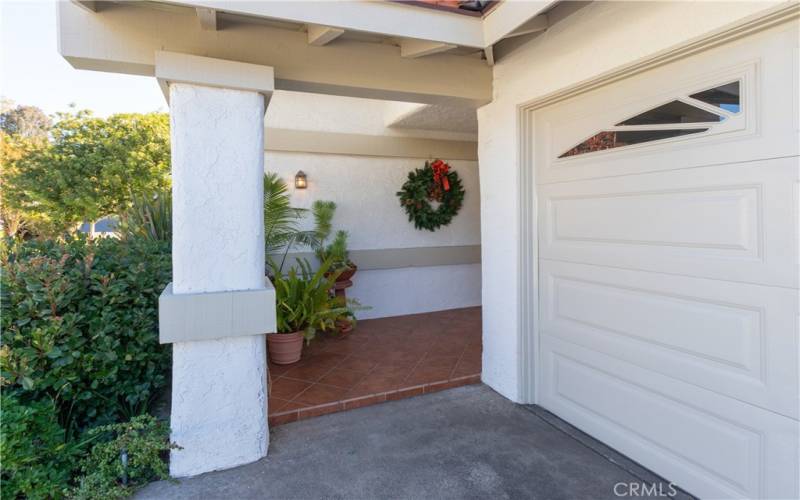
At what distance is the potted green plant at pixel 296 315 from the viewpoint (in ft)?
13.9

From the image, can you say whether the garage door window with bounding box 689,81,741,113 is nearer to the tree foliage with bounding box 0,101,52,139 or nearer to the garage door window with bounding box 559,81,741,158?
the garage door window with bounding box 559,81,741,158

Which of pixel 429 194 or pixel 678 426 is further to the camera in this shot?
pixel 429 194

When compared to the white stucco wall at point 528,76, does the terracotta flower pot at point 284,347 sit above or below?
below

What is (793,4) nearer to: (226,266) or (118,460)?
(226,266)

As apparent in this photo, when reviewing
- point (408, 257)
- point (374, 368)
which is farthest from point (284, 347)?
point (408, 257)

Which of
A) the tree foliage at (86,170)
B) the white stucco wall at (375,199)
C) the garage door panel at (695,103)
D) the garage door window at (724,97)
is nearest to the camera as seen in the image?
the garage door panel at (695,103)

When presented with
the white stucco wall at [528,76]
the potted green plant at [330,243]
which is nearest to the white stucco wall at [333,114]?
the potted green plant at [330,243]

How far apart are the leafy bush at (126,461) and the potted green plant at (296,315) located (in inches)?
70.1

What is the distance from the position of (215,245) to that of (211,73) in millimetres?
1053

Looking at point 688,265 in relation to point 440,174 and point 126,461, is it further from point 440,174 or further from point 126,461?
point 440,174

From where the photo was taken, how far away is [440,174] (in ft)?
20.4

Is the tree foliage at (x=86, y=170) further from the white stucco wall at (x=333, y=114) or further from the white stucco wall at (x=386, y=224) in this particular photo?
the white stucco wall at (x=386, y=224)
